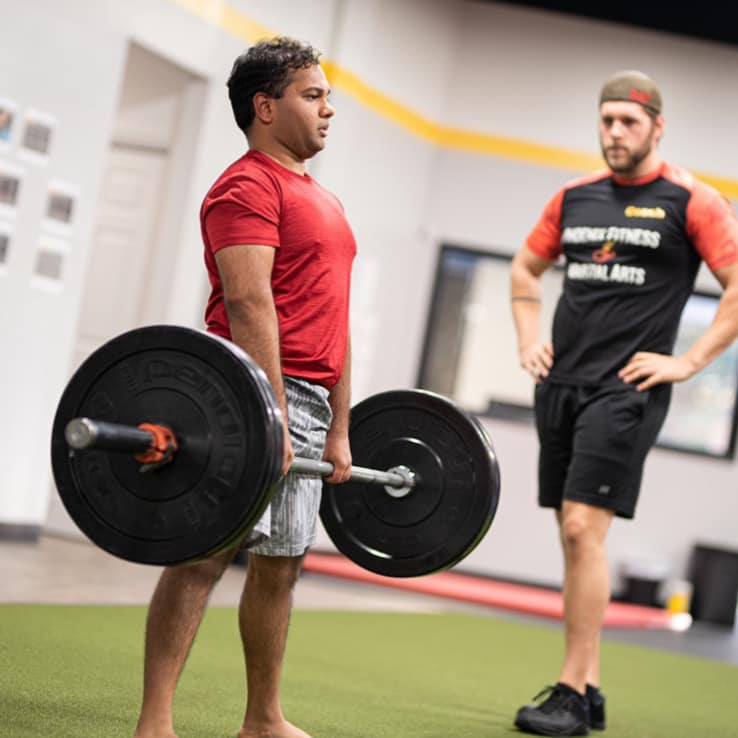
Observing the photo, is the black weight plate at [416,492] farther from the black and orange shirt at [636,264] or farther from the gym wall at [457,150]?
the gym wall at [457,150]

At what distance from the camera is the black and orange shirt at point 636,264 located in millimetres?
3443

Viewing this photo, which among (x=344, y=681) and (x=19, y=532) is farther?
(x=19, y=532)

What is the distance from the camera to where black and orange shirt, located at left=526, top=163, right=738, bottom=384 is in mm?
3443

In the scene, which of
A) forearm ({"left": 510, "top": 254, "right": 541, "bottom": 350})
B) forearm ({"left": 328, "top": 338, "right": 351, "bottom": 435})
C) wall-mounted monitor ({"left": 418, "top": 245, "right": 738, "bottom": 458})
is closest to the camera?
forearm ({"left": 328, "top": 338, "right": 351, "bottom": 435})

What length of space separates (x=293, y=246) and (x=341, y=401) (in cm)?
35

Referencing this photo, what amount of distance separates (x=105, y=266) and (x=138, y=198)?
0.37 meters

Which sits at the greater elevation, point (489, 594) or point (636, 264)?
point (636, 264)

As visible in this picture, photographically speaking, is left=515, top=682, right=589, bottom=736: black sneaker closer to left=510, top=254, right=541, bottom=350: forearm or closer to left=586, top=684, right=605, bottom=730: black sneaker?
left=586, top=684, right=605, bottom=730: black sneaker

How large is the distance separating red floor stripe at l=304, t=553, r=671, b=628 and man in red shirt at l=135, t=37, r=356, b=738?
415 centimetres

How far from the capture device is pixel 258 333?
7.45 feet

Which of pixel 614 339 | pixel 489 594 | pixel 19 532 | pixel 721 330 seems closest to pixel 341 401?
pixel 614 339

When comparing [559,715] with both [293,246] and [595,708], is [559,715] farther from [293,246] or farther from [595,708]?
[293,246]

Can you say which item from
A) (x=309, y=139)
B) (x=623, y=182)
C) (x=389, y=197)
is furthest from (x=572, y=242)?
(x=389, y=197)

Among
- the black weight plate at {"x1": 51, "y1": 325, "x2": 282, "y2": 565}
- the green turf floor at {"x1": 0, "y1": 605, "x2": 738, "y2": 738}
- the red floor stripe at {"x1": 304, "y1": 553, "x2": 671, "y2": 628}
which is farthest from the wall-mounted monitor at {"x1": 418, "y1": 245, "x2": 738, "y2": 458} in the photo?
the black weight plate at {"x1": 51, "y1": 325, "x2": 282, "y2": 565}
